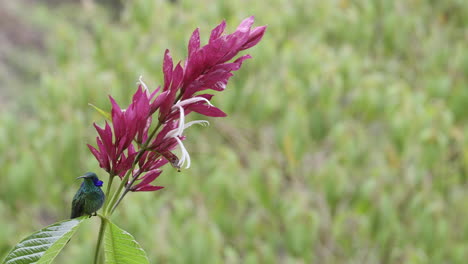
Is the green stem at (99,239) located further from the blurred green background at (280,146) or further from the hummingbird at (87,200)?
the blurred green background at (280,146)

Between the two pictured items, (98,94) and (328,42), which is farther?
(328,42)

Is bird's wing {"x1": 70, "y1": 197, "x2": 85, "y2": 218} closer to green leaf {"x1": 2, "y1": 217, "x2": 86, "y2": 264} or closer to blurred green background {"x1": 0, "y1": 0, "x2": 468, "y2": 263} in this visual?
green leaf {"x1": 2, "y1": 217, "x2": 86, "y2": 264}

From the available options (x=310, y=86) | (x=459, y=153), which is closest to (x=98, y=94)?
(x=310, y=86)

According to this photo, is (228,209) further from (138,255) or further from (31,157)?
(138,255)

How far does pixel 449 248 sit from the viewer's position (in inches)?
123

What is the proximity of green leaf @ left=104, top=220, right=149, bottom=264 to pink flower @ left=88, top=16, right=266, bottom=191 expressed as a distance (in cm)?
4

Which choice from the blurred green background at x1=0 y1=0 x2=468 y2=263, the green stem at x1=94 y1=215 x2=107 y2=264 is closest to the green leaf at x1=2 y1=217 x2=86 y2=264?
the green stem at x1=94 y1=215 x2=107 y2=264

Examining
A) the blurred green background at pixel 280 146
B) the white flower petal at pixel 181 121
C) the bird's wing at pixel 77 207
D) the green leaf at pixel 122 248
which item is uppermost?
the blurred green background at pixel 280 146

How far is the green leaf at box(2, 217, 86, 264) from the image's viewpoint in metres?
0.49

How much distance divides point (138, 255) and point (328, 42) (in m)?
3.23

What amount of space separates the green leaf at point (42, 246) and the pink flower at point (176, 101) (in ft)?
0.19

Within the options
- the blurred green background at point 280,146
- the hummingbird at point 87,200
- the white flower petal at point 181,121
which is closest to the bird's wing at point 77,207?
the hummingbird at point 87,200

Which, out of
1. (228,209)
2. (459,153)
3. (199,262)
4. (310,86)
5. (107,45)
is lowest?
(199,262)

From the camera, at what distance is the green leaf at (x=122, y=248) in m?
0.51
